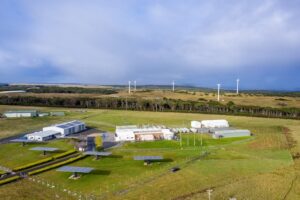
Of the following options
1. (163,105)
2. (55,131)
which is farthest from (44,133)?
(163,105)

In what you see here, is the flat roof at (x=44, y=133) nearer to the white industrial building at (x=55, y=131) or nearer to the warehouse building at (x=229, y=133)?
the white industrial building at (x=55, y=131)

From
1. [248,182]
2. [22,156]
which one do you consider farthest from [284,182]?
[22,156]

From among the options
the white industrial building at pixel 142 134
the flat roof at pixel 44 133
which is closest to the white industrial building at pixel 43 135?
the flat roof at pixel 44 133

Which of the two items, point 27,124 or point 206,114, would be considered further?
point 206,114

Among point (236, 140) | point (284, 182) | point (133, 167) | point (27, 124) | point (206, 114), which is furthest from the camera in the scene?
point (206, 114)

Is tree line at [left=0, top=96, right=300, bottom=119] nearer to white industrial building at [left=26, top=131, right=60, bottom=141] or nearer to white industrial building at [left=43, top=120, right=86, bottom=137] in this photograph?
white industrial building at [left=43, top=120, right=86, bottom=137]

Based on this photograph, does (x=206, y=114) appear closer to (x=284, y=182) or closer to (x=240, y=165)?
(x=240, y=165)
